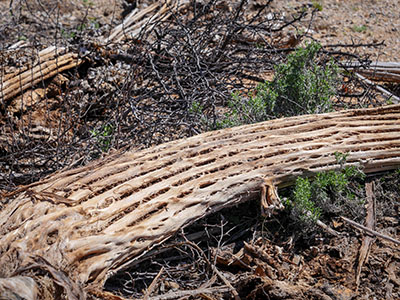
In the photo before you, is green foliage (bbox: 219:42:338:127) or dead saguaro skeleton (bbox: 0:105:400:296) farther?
green foliage (bbox: 219:42:338:127)

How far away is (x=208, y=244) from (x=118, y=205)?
2.42 ft

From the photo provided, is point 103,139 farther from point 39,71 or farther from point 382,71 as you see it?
point 382,71

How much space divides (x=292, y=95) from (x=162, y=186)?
1.74 m

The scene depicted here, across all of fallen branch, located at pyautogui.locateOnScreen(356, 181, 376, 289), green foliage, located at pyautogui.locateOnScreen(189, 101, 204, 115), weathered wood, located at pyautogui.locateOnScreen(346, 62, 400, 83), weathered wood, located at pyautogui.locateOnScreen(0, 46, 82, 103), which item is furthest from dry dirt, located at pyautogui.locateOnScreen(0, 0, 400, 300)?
weathered wood, located at pyautogui.locateOnScreen(0, 46, 82, 103)

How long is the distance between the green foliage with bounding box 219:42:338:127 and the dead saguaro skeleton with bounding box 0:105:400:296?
0.36 metres

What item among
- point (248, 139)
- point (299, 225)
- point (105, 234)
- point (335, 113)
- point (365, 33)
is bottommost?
point (365, 33)

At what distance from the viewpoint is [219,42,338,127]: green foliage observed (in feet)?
12.6

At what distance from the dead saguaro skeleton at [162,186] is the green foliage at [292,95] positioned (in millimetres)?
362

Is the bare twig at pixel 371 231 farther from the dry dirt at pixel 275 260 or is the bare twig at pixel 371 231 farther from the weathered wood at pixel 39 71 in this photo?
the weathered wood at pixel 39 71

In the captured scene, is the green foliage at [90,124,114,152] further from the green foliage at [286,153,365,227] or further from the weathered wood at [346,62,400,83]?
the weathered wood at [346,62,400,83]

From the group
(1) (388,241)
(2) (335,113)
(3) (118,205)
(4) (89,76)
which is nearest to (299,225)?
(1) (388,241)

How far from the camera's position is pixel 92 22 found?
21.7ft

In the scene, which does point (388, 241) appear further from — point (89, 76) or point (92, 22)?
point (92, 22)

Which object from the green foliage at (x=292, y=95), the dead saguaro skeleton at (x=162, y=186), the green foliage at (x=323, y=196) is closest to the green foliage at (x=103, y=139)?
the dead saguaro skeleton at (x=162, y=186)
